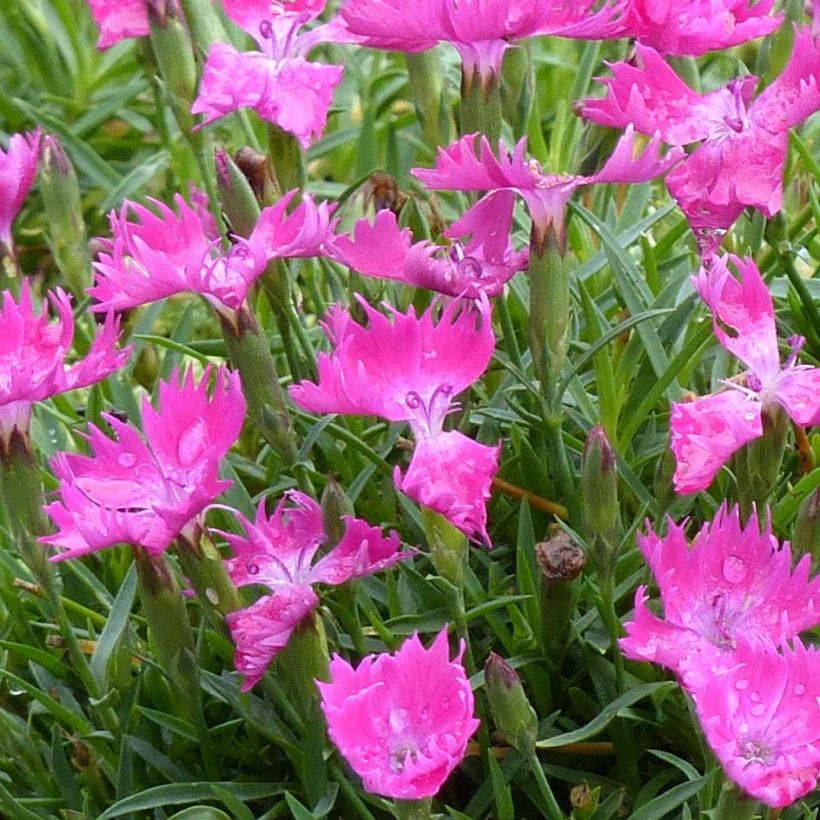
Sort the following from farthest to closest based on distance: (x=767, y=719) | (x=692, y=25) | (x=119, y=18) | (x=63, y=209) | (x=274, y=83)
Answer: (x=63, y=209) → (x=119, y=18) → (x=274, y=83) → (x=692, y=25) → (x=767, y=719)

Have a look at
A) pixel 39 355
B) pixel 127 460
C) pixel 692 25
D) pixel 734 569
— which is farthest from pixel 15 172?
pixel 734 569

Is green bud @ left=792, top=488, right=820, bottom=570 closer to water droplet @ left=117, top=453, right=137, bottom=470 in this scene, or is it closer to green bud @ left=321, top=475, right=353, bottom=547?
green bud @ left=321, top=475, right=353, bottom=547

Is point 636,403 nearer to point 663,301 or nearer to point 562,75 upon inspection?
point 663,301

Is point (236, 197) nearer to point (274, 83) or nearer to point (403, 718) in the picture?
point (274, 83)

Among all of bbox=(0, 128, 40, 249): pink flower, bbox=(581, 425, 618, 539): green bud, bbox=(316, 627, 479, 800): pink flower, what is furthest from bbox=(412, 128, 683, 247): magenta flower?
bbox=(0, 128, 40, 249): pink flower

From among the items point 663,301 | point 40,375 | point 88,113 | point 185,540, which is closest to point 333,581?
point 185,540

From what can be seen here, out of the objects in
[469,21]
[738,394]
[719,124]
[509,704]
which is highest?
[469,21]

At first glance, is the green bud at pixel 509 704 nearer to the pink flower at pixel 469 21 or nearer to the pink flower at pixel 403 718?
the pink flower at pixel 403 718
